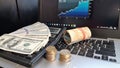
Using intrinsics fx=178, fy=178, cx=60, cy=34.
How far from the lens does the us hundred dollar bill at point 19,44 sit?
61 cm

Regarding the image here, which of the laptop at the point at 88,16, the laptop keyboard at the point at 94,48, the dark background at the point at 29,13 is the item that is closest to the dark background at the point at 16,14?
the dark background at the point at 29,13

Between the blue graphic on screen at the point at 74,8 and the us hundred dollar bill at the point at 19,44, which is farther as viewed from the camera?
the blue graphic on screen at the point at 74,8

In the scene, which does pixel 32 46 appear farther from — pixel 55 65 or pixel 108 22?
pixel 108 22

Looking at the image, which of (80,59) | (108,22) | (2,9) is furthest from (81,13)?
(2,9)

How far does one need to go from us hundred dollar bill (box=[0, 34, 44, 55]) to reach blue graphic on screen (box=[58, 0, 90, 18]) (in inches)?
8.3

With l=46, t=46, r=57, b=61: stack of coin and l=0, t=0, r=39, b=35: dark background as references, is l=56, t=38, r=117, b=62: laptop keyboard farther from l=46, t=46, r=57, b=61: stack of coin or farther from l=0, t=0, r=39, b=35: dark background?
l=0, t=0, r=39, b=35: dark background

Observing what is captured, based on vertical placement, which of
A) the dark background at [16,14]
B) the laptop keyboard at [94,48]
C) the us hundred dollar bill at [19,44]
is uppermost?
the dark background at [16,14]

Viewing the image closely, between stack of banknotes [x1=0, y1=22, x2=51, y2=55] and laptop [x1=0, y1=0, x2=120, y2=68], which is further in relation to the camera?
laptop [x1=0, y1=0, x2=120, y2=68]

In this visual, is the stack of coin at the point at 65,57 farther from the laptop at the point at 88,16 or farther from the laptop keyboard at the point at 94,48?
the laptop at the point at 88,16

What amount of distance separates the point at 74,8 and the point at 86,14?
6 cm

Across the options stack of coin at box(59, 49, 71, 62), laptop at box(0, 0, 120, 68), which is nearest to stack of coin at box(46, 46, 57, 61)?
stack of coin at box(59, 49, 71, 62)

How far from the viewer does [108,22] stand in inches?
30.2

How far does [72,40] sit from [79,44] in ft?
0.14

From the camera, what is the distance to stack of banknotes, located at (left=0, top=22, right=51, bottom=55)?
24.4 inches
